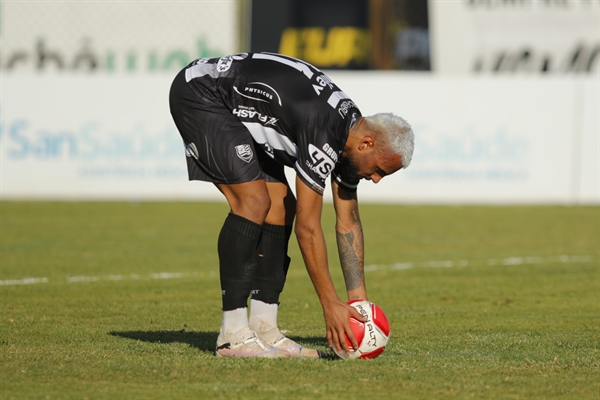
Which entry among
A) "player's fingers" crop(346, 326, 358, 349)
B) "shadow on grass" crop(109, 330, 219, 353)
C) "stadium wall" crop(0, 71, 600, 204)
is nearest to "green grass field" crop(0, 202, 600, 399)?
"shadow on grass" crop(109, 330, 219, 353)

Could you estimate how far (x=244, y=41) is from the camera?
78.1 ft

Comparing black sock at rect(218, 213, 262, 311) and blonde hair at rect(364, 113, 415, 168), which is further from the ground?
blonde hair at rect(364, 113, 415, 168)

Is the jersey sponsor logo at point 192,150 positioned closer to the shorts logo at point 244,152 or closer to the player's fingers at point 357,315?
the shorts logo at point 244,152

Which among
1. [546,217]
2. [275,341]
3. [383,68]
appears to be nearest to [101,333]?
[275,341]

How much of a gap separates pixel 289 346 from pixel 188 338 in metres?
0.89

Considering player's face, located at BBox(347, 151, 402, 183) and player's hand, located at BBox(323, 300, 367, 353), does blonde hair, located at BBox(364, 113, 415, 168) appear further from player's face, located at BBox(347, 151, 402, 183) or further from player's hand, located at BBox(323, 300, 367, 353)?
player's hand, located at BBox(323, 300, 367, 353)

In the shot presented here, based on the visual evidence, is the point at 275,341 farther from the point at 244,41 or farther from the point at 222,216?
the point at 244,41

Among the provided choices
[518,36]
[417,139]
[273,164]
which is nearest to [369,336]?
[273,164]

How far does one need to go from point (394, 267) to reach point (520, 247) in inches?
109

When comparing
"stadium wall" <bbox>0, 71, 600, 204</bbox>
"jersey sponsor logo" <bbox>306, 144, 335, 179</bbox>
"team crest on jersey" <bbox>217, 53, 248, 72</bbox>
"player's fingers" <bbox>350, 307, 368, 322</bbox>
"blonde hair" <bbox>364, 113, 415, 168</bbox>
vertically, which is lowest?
"stadium wall" <bbox>0, 71, 600, 204</bbox>

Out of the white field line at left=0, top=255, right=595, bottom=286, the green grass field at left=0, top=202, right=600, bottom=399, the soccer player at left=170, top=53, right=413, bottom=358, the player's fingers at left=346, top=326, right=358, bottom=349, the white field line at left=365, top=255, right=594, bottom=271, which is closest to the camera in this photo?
the green grass field at left=0, top=202, right=600, bottom=399

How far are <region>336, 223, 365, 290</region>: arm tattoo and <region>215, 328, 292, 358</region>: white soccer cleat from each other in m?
0.70

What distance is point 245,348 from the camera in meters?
5.66

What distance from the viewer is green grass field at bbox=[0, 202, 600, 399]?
15.9 ft
